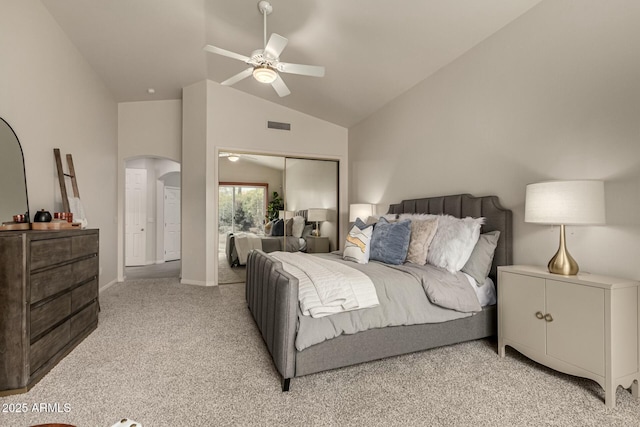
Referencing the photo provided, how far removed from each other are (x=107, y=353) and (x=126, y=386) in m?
0.65

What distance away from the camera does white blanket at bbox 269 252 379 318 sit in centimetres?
188

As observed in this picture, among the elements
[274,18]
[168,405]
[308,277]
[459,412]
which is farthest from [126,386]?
[274,18]

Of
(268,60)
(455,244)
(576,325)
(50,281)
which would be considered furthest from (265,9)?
(576,325)

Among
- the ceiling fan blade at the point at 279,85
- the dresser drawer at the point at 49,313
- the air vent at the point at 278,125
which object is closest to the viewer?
the dresser drawer at the point at 49,313

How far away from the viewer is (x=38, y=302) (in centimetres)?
200

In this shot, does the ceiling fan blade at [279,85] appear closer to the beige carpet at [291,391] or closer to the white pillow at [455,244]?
the white pillow at [455,244]

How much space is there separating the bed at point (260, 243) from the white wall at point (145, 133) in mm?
1734

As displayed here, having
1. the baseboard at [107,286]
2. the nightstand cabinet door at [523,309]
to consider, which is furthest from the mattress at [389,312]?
the baseboard at [107,286]

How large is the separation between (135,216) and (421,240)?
6.34m

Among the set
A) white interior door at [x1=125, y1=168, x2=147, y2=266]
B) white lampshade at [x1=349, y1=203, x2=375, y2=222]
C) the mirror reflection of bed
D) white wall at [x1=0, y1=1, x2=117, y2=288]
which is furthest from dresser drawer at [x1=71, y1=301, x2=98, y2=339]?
white interior door at [x1=125, y1=168, x2=147, y2=266]

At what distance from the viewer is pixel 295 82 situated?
435 centimetres

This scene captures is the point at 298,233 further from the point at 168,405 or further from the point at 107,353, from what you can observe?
the point at 168,405

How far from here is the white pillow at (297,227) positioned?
5.39 meters

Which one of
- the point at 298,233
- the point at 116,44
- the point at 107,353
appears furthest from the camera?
the point at 298,233
